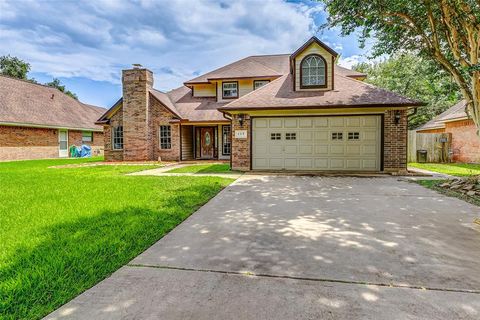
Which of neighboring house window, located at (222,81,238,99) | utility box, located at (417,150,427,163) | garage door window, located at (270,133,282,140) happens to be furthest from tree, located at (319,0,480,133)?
neighboring house window, located at (222,81,238,99)

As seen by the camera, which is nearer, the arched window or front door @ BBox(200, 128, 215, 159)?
the arched window

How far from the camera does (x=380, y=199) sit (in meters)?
6.55

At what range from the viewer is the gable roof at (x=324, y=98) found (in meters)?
10.8

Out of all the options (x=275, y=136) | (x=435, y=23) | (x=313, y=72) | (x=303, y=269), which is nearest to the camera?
(x=303, y=269)

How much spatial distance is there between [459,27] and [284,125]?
6.62m

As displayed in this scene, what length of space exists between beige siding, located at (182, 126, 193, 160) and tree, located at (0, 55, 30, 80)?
123ft

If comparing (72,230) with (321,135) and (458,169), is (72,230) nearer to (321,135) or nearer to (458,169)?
(321,135)

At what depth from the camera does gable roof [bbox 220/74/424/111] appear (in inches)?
425

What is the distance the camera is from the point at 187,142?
18188 mm

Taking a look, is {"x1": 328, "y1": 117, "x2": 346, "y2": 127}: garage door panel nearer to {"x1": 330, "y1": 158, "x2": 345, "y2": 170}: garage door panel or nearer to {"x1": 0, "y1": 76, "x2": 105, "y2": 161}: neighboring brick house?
{"x1": 330, "y1": 158, "x2": 345, "y2": 170}: garage door panel

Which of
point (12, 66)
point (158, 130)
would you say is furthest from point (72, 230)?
point (12, 66)

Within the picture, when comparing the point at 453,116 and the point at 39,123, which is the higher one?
the point at 39,123

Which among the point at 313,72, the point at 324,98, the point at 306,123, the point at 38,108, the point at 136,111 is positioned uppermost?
the point at 313,72

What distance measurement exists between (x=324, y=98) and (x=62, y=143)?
2192 centimetres
